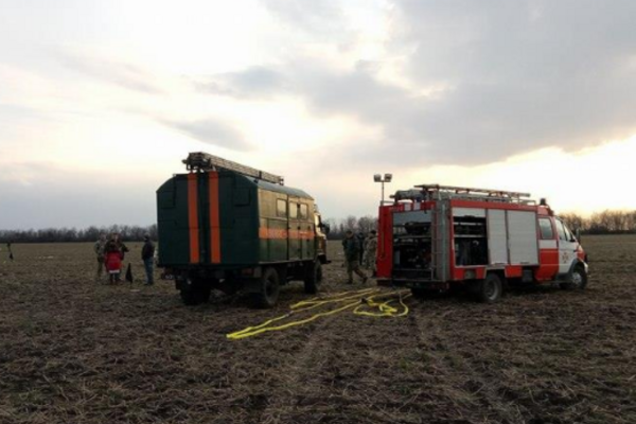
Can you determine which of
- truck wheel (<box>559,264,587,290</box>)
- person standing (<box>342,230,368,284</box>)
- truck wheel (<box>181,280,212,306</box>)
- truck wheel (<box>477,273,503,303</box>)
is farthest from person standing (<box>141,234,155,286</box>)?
truck wheel (<box>559,264,587,290</box>)

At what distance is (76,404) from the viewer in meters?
5.84

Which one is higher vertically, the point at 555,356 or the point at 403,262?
the point at 403,262

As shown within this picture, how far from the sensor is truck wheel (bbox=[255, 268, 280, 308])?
1267cm

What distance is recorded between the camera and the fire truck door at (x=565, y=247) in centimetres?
1591

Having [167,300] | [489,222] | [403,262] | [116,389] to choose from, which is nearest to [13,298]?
[167,300]

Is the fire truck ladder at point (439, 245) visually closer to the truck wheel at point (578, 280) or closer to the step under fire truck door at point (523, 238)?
the step under fire truck door at point (523, 238)

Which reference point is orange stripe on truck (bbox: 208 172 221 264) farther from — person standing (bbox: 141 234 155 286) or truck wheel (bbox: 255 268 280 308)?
person standing (bbox: 141 234 155 286)

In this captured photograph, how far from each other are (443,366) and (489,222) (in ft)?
24.4

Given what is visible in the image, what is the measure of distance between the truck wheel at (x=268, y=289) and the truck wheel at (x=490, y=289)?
4674 mm

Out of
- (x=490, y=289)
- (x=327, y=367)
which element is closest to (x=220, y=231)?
(x=327, y=367)

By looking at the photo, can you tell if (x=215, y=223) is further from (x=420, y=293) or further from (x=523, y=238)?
(x=523, y=238)

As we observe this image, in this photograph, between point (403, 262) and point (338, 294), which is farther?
point (338, 294)

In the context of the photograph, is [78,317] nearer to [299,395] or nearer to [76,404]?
[76,404]

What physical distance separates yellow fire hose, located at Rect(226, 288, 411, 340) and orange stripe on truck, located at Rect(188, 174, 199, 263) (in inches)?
96.7
